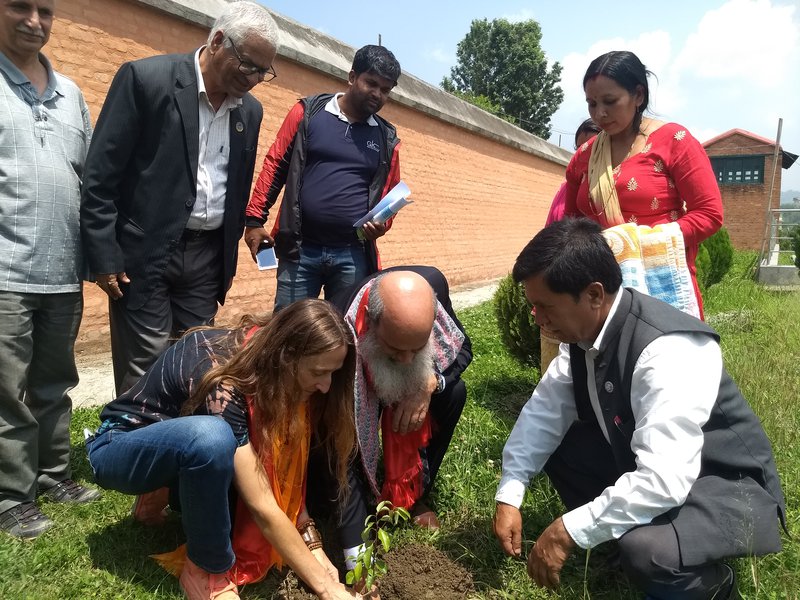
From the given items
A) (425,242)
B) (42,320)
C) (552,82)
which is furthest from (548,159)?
(552,82)

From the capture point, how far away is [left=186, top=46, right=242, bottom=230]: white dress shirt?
2812mm

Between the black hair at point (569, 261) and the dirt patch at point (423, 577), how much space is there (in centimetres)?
115

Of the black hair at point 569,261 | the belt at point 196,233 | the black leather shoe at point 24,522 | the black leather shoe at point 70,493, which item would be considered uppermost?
the black hair at point 569,261

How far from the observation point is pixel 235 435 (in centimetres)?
210

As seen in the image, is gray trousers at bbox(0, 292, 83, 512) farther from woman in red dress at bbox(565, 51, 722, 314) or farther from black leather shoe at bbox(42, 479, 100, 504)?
woman in red dress at bbox(565, 51, 722, 314)

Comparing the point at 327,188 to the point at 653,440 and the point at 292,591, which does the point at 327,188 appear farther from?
the point at 653,440

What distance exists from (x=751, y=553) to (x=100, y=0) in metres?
5.39

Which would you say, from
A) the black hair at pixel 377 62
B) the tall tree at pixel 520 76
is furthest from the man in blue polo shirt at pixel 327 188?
the tall tree at pixel 520 76

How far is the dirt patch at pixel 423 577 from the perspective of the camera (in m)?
2.28

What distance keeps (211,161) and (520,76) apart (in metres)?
37.4

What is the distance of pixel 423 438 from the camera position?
2.75 m

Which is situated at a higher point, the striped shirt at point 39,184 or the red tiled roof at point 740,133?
the red tiled roof at point 740,133

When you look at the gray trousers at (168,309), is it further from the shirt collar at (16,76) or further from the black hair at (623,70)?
the black hair at (623,70)

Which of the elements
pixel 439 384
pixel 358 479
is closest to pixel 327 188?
pixel 439 384
